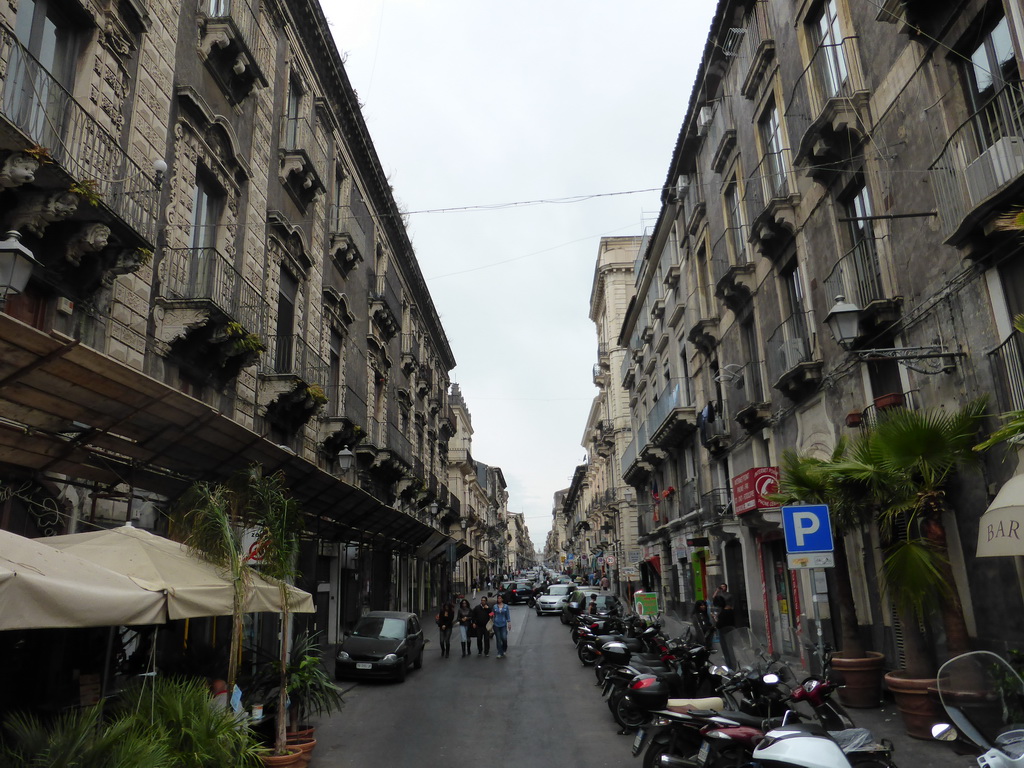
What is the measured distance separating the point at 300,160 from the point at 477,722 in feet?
43.9

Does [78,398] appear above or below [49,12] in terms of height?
below

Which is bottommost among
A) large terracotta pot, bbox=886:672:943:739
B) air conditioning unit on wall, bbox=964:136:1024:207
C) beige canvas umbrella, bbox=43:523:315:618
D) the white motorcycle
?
large terracotta pot, bbox=886:672:943:739

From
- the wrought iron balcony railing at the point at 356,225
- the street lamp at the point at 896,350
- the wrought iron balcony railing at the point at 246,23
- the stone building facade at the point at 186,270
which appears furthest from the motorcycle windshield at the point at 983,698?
the wrought iron balcony railing at the point at 356,225

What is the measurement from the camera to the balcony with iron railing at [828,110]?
1216 cm

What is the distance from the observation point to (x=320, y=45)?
21391 millimetres

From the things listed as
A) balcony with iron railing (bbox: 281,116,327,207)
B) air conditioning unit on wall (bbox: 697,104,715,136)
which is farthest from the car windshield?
air conditioning unit on wall (bbox: 697,104,715,136)

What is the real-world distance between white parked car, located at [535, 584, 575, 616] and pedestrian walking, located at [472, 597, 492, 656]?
1917 cm

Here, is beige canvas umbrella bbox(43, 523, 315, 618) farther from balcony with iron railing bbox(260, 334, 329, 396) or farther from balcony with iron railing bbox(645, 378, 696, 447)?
balcony with iron railing bbox(645, 378, 696, 447)

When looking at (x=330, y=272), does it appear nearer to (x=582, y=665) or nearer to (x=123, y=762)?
(x=582, y=665)

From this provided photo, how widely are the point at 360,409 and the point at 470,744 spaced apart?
1617cm

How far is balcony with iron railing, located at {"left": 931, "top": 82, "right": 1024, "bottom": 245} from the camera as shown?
813 centimetres

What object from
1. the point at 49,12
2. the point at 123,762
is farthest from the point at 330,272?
the point at 123,762

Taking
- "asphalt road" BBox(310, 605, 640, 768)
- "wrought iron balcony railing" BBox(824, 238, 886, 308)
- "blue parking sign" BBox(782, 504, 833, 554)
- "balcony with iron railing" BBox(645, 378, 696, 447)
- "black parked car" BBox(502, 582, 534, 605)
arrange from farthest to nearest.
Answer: "black parked car" BBox(502, 582, 534, 605) → "balcony with iron railing" BBox(645, 378, 696, 447) → "wrought iron balcony railing" BBox(824, 238, 886, 308) → "asphalt road" BBox(310, 605, 640, 768) → "blue parking sign" BBox(782, 504, 833, 554)

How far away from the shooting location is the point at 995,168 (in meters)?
8.38
